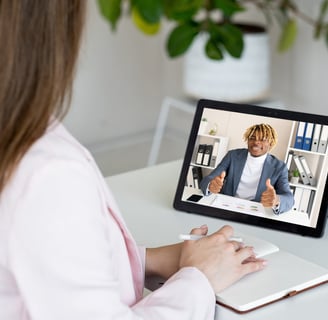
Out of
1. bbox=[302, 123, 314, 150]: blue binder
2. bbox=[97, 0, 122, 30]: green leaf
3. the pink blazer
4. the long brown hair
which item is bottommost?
the pink blazer

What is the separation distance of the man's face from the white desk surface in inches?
5.0

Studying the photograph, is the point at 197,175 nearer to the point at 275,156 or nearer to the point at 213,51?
the point at 275,156

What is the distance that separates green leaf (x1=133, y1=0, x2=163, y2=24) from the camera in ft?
9.27

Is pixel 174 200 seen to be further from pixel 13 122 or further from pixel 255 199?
pixel 13 122

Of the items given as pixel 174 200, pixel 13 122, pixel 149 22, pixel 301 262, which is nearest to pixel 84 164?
pixel 13 122

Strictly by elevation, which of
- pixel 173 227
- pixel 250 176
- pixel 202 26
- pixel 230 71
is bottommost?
pixel 173 227

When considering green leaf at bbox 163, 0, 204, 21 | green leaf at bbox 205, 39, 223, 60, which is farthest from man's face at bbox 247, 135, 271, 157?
green leaf at bbox 163, 0, 204, 21

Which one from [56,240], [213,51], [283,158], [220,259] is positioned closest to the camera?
[56,240]

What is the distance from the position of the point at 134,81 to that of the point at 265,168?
2.62 metres

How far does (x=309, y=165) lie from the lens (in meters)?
1.38

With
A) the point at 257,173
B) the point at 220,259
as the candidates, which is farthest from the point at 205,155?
the point at 220,259

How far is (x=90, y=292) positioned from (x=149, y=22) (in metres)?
1.99

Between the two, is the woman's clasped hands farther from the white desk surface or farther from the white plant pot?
the white plant pot

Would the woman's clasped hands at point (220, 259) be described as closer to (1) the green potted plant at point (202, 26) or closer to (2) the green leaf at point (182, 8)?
(1) the green potted plant at point (202, 26)
